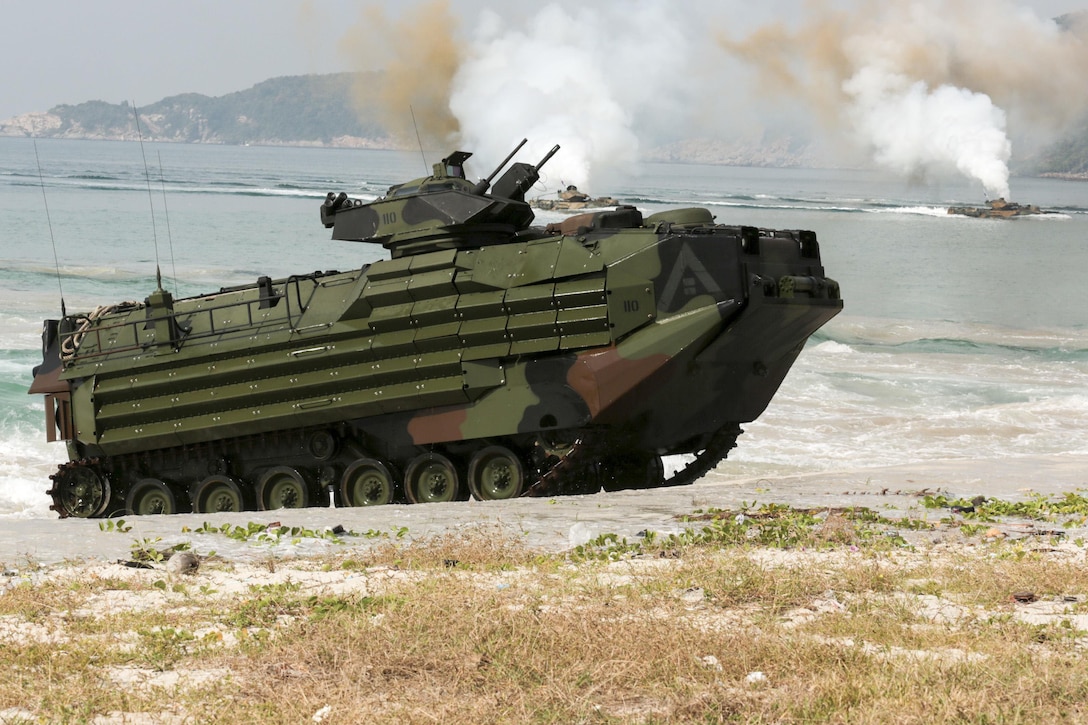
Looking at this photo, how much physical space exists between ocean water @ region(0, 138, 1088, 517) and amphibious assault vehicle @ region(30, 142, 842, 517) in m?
2.56

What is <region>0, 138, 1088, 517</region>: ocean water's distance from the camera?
78.8 ft

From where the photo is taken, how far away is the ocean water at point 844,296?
24031 mm

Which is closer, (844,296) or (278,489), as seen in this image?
(278,489)

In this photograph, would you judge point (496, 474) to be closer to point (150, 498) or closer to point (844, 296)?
point (150, 498)

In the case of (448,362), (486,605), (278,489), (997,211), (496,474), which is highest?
(997,211)

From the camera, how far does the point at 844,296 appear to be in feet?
157

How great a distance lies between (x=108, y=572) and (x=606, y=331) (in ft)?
20.2

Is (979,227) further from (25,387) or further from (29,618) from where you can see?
(29,618)

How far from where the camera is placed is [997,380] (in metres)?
31.3

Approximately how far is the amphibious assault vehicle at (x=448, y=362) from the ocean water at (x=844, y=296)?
256 cm

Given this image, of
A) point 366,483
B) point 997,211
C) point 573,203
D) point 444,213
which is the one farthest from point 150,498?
point 997,211

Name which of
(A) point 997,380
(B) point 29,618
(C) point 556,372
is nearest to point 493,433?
(C) point 556,372

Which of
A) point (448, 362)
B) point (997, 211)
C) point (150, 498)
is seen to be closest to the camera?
point (448, 362)

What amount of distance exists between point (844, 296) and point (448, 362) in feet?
113
